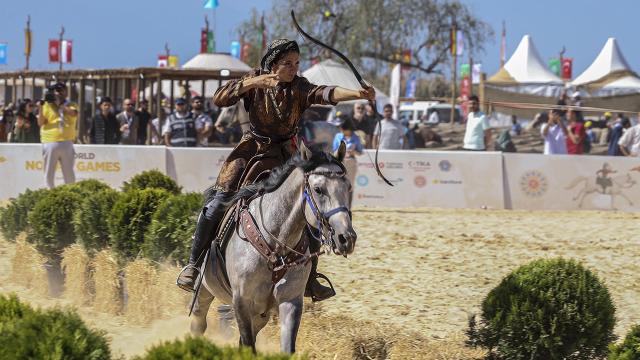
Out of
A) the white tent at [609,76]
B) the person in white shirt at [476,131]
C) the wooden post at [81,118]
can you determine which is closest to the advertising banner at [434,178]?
the person in white shirt at [476,131]

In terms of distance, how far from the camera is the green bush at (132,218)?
1023cm

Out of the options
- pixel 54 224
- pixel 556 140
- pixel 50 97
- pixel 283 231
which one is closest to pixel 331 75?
pixel 556 140

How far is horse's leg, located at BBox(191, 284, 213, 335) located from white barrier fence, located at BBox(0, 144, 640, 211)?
10326 mm

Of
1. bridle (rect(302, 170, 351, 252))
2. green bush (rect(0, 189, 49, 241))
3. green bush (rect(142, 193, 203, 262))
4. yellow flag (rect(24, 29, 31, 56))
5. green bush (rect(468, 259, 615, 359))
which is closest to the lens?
bridle (rect(302, 170, 351, 252))

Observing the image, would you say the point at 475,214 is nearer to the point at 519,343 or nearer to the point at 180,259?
the point at 180,259

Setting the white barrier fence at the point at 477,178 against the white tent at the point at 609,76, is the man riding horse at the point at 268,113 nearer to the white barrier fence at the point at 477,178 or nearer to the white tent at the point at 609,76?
the white barrier fence at the point at 477,178

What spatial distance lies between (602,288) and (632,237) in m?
6.79

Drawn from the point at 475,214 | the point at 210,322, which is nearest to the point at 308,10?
the point at 475,214

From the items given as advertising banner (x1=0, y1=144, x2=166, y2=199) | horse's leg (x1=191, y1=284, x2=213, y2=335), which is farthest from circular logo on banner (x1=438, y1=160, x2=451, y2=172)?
horse's leg (x1=191, y1=284, x2=213, y2=335)

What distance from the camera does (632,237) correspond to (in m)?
14.1

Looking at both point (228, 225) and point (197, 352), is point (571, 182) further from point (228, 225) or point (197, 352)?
point (197, 352)

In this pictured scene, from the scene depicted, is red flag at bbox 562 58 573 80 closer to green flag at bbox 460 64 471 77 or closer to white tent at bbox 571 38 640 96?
green flag at bbox 460 64 471 77

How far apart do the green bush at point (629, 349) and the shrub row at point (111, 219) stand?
4.11 m

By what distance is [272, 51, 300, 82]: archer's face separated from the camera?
6674 millimetres
